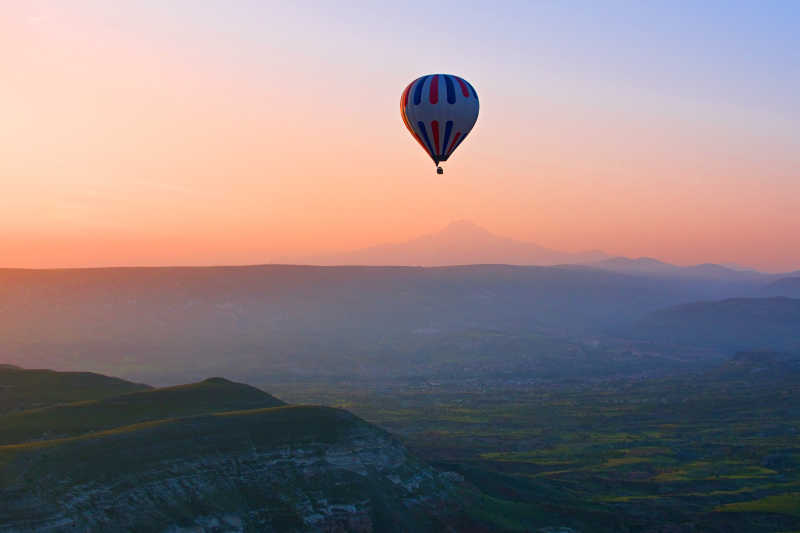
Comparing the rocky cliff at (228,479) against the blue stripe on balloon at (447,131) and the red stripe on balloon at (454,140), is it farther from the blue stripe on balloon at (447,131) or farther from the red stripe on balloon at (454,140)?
the red stripe on balloon at (454,140)

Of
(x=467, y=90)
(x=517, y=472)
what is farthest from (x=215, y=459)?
(x=517, y=472)

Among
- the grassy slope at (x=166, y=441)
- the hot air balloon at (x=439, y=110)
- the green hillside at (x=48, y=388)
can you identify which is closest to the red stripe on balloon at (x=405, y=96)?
the hot air balloon at (x=439, y=110)

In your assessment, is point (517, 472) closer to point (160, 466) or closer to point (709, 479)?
point (709, 479)

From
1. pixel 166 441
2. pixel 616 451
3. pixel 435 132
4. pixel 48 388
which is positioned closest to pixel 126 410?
pixel 166 441

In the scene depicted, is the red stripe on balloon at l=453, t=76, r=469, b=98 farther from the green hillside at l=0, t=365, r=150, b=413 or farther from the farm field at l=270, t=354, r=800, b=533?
the green hillside at l=0, t=365, r=150, b=413

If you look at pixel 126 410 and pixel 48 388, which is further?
pixel 48 388

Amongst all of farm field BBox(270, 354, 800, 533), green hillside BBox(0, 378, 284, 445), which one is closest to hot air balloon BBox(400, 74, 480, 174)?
green hillside BBox(0, 378, 284, 445)

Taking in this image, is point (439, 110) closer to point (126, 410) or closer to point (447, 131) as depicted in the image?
point (447, 131)
